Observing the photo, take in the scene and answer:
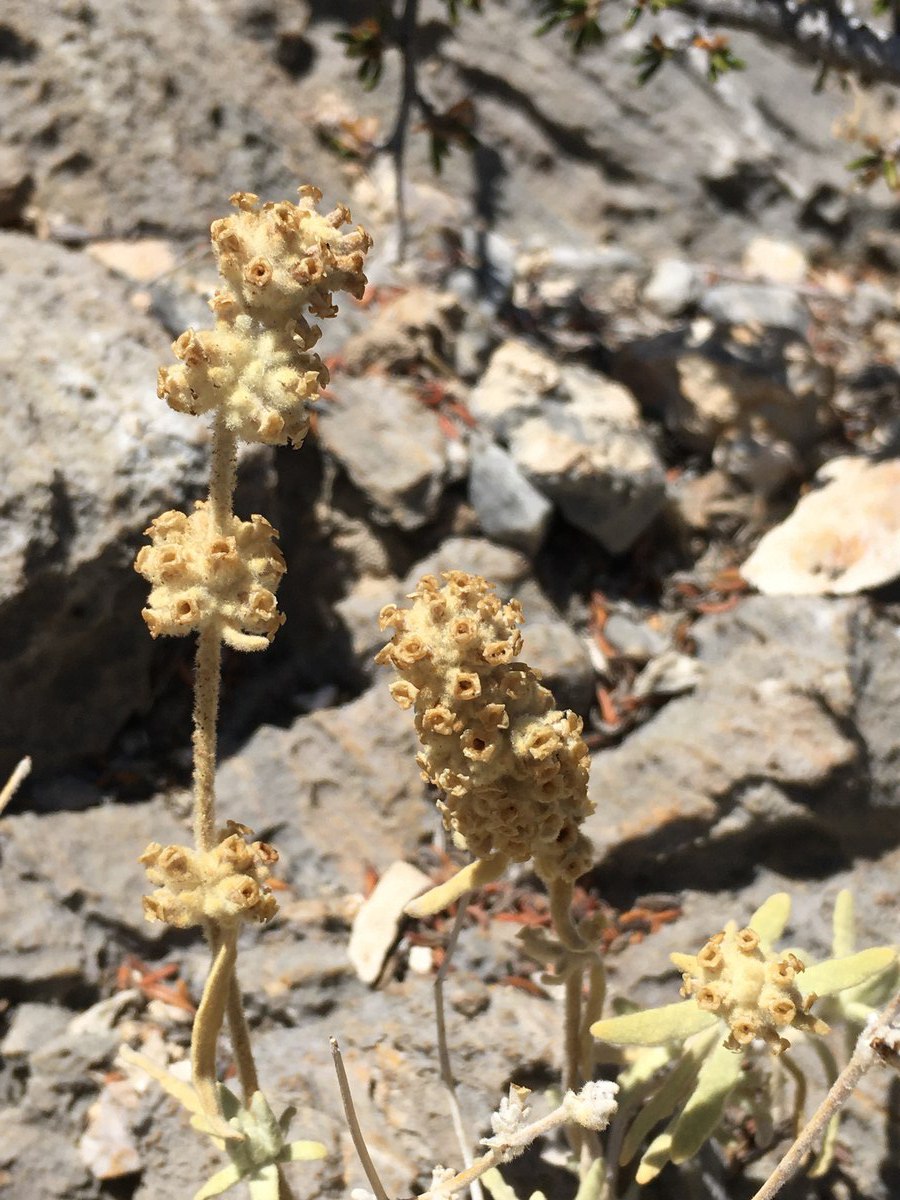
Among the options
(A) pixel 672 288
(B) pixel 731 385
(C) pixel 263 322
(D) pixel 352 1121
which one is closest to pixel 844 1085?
(D) pixel 352 1121

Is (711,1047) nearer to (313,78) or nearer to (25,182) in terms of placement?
(25,182)

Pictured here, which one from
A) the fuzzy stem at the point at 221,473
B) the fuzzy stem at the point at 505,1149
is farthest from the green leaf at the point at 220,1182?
the fuzzy stem at the point at 221,473

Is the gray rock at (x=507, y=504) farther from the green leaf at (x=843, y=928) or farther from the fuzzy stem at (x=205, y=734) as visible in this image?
the fuzzy stem at (x=205, y=734)

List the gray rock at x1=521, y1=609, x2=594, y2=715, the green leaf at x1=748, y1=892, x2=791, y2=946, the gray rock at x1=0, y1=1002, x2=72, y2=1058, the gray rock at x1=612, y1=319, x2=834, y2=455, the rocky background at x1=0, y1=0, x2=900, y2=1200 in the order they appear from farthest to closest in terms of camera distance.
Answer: the gray rock at x1=612, y1=319, x2=834, y2=455
the gray rock at x1=521, y1=609, x2=594, y2=715
the rocky background at x1=0, y1=0, x2=900, y2=1200
the gray rock at x1=0, y1=1002, x2=72, y2=1058
the green leaf at x1=748, y1=892, x2=791, y2=946

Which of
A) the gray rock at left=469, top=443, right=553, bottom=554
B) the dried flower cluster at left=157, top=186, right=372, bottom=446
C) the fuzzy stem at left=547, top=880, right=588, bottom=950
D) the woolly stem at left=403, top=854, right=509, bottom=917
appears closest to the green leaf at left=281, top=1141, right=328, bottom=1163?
the woolly stem at left=403, top=854, right=509, bottom=917

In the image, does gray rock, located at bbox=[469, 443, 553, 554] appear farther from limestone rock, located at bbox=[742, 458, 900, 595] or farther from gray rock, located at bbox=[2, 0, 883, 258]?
gray rock, located at bbox=[2, 0, 883, 258]

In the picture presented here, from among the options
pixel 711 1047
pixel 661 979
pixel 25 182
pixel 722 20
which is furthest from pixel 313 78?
pixel 711 1047

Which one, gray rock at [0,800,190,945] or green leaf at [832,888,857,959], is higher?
green leaf at [832,888,857,959]
